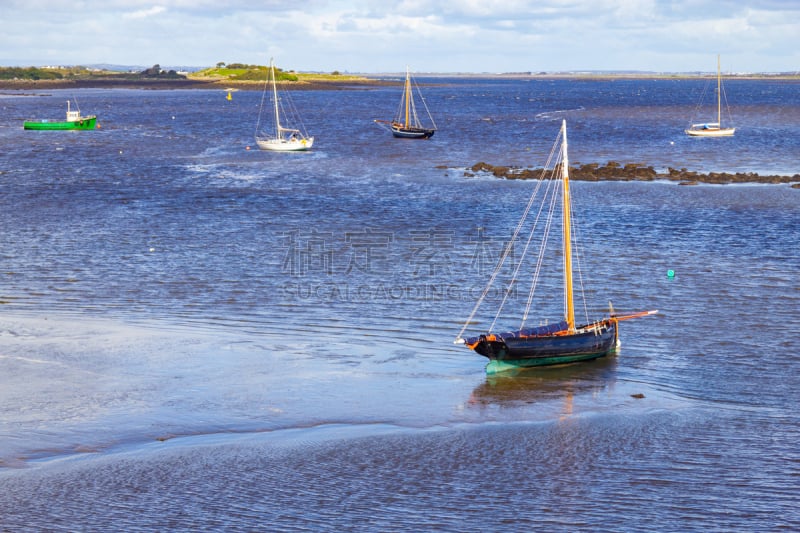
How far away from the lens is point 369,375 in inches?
1045

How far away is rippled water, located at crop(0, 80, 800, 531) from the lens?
19203 millimetres

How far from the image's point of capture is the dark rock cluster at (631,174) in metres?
68.1

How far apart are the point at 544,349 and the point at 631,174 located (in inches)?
1825

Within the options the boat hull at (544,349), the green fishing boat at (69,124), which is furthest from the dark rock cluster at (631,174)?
the green fishing boat at (69,124)

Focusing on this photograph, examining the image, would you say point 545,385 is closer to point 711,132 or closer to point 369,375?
point 369,375

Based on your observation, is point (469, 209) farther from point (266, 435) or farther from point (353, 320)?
point (266, 435)

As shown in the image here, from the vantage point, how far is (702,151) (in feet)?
298

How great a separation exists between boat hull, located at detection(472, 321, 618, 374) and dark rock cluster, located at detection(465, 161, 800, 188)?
41812 millimetres

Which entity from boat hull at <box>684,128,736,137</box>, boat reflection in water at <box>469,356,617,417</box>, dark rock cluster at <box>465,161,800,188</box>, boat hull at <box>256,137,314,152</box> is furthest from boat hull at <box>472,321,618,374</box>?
boat hull at <box>684,128,736,137</box>

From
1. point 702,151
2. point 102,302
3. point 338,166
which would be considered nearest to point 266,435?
point 102,302

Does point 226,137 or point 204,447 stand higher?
point 226,137

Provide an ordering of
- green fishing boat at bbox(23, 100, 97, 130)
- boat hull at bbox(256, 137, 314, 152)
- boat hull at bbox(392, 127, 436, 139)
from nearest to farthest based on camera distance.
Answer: boat hull at bbox(256, 137, 314, 152), boat hull at bbox(392, 127, 436, 139), green fishing boat at bbox(23, 100, 97, 130)

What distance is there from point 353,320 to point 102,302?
8.60m

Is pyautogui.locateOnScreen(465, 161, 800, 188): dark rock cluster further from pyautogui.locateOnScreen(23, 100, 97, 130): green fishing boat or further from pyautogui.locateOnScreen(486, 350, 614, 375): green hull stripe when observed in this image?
pyautogui.locateOnScreen(23, 100, 97, 130): green fishing boat
